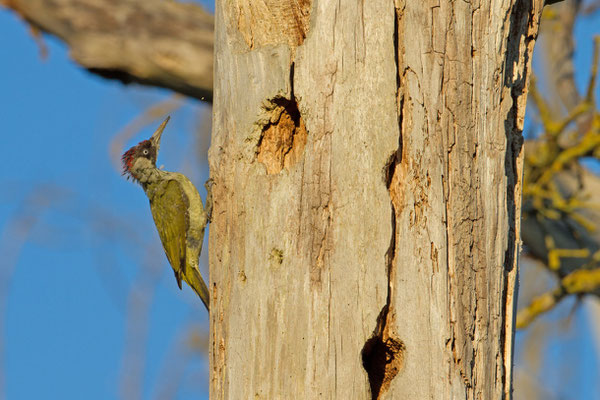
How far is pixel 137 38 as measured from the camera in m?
6.70

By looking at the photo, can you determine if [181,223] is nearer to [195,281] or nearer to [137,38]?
[195,281]

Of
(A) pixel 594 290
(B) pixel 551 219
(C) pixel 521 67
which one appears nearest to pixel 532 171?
(B) pixel 551 219

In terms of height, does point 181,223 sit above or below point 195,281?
above

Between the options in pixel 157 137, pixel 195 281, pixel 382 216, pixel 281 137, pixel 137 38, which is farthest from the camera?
pixel 137 38

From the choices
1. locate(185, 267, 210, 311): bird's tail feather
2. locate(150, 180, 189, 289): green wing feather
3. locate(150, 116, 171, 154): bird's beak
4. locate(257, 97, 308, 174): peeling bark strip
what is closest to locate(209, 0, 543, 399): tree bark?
locate(257, 97, 308, 174): peeling bark strip

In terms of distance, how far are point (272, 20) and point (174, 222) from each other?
8.14ft

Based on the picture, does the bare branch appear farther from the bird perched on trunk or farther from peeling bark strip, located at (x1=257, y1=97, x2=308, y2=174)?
peeling bark strip, located at (x1=257, y1=97, x2=308, y2=174)

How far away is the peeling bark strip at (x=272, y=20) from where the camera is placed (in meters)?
3.37

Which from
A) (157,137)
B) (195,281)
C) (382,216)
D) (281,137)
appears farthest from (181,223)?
(382,216)

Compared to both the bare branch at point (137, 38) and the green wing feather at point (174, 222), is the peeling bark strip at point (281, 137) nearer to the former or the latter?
the green wing feather at point (174, 222)

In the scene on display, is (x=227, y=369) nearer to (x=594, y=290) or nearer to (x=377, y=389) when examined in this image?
(x=377, y=389)

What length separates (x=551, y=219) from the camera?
6.52 metres

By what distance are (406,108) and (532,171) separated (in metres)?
3.52

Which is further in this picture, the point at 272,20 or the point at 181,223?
the point at 181,223
